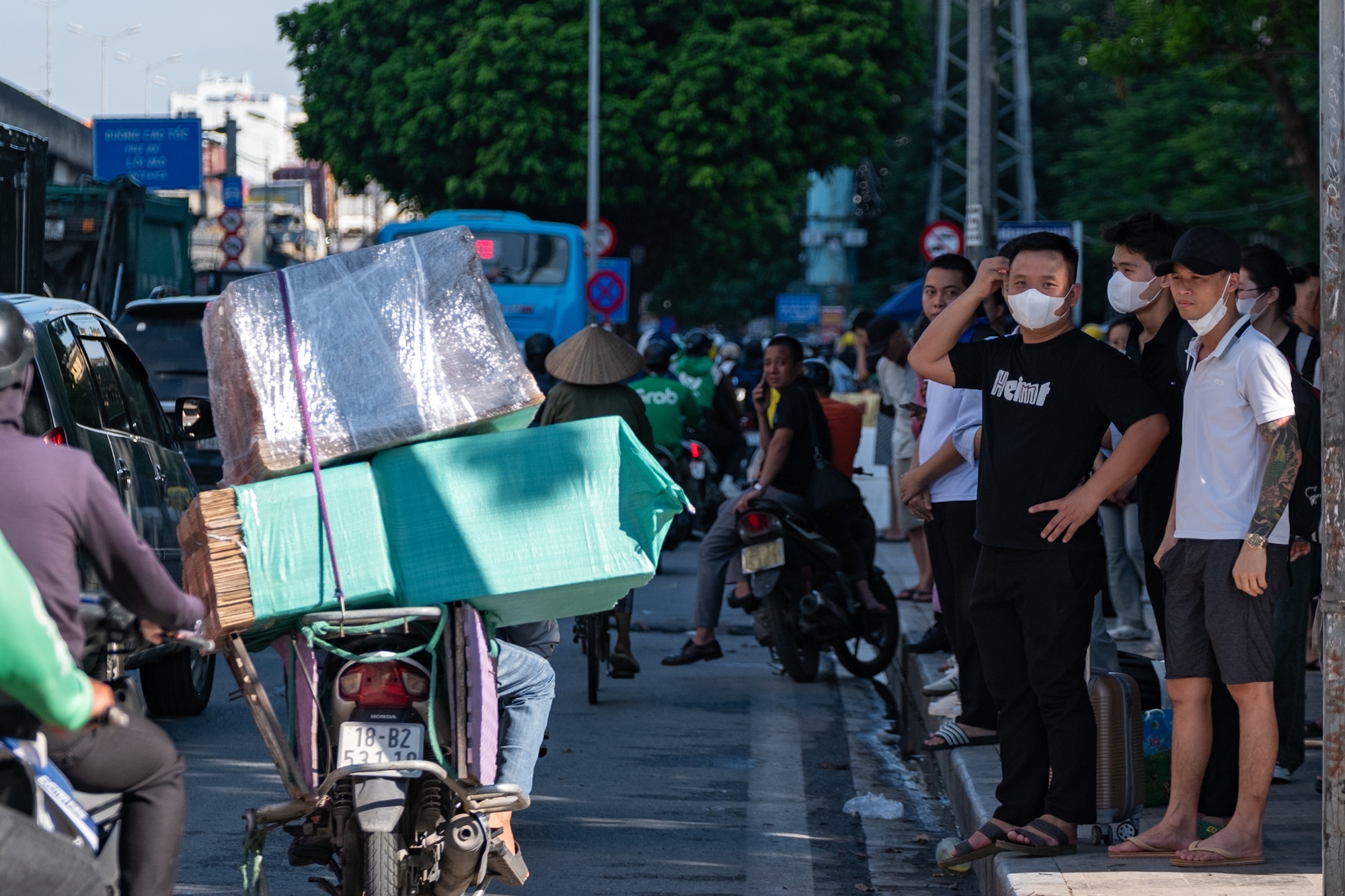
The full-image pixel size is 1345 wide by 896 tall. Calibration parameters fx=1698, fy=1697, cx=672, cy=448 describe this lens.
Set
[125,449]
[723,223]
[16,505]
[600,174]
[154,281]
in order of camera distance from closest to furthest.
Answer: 1. [16,505]
2. [125,449]
3. [154,281]
4. [600,174]
5. [723,223]

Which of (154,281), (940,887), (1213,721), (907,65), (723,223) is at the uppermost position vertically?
(907,65)

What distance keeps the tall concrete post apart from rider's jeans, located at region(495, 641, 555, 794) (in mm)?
9591

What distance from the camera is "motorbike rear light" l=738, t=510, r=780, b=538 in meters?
8.49

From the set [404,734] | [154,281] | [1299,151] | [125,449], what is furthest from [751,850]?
[154,281]

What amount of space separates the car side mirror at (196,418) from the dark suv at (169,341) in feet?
14.4

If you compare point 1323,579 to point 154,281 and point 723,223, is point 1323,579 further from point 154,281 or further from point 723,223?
point 723,223

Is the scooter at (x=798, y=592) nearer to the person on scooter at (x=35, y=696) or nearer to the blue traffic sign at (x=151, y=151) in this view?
the person on scooter at (x=35, y=696)

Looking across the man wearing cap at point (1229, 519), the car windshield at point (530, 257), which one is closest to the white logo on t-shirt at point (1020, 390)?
the man wearing cap at point (1229, 519)

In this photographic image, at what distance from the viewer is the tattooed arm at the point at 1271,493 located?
4566 mm

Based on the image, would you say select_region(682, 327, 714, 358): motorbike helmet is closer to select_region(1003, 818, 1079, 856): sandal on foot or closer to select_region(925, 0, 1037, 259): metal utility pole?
select_region(925, 0, 1037, 259): metal utility pole

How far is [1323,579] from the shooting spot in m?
4.02

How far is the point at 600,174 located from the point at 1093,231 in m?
12.7

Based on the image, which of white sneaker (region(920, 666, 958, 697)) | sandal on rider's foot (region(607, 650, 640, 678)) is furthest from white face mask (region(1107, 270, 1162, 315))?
sandal on rider's foot (region(607, 650, 640, 678))

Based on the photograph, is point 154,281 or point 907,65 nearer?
point 154,281
